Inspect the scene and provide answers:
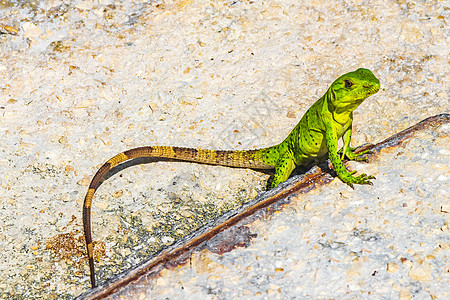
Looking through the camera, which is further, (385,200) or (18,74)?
(18,74)

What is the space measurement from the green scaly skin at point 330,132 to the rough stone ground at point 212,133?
0.28 metres

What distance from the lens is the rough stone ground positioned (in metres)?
4.19

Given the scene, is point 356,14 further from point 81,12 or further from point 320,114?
point 81,12

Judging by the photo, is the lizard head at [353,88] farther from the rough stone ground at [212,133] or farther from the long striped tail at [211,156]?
the long striped tail at [211,156]

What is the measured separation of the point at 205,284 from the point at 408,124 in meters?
3.43

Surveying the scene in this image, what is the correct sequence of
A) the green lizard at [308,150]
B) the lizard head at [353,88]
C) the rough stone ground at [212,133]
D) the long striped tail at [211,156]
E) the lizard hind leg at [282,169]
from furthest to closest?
the long striped tail at [211,156], the lizard hind leg at [282,169], the green lizard at [308,150], the lizard head at [353,88], the rough stone ground at [212,133]

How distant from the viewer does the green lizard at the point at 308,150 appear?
471 cm

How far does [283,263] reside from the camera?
4.20 meters

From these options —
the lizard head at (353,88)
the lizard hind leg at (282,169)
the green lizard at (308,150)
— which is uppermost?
the lizard head at (353,88)

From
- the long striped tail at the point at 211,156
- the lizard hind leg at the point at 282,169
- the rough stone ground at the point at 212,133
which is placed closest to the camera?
the rough stone ground at the point at 212,133

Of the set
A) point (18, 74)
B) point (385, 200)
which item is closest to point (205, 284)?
point (385, 200)

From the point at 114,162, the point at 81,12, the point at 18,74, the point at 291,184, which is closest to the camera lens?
the point at 291,184

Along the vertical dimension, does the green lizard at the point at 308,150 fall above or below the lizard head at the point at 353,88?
below

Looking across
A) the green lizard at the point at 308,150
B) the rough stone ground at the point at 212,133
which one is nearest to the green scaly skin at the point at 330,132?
the green lizard at the point at 308,150
